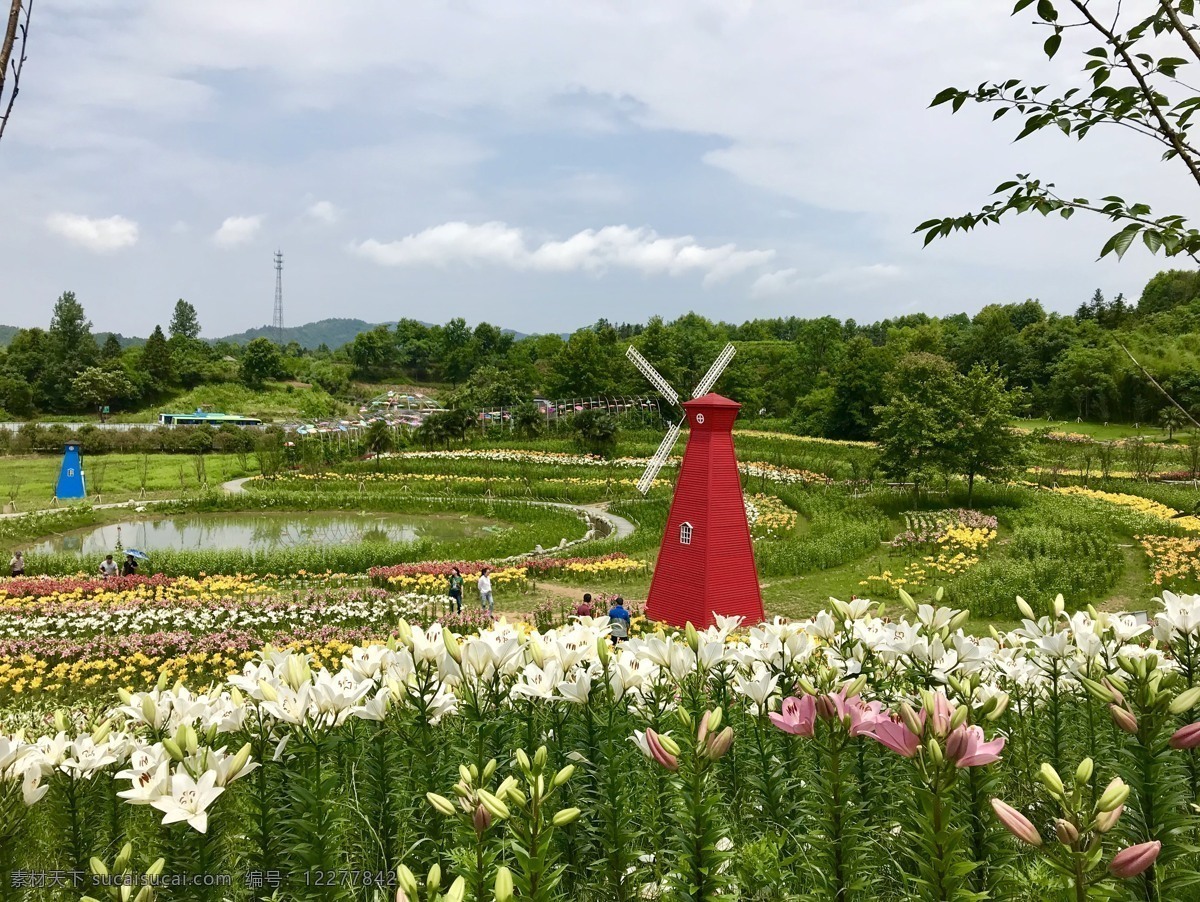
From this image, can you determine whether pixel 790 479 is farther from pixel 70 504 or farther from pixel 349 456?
pixel 70 504

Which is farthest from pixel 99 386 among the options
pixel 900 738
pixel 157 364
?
pixel 900 738

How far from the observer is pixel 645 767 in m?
2.49

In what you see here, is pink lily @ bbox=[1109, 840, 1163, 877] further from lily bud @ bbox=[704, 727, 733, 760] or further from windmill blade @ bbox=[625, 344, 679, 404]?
windmill blade @ bbox=[625, 344, 679, 404]

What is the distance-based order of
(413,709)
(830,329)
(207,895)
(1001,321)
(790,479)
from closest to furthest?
1. (207,895)
2. (413,709)
3. (790,479)
4. (1001,321)
5. (830,329)

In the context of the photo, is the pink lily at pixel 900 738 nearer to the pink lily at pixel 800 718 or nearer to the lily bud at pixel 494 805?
the pink lily at pixel 800 718

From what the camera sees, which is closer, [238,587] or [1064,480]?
[238,587]

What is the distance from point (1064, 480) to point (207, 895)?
2889 centimetres

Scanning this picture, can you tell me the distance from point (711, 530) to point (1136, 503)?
15882 mm

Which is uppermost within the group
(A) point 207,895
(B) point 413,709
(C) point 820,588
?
(B) point 413,709

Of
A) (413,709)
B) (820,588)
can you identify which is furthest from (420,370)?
(413,709)

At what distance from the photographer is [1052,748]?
2.65 m

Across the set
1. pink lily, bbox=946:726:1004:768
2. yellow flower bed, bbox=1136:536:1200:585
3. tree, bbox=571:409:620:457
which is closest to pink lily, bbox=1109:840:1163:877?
pink lily, bbox=946:726:1004:768

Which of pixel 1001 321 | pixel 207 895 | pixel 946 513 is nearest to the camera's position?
pixel 207 895

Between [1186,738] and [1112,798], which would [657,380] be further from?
[1112,798]
